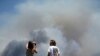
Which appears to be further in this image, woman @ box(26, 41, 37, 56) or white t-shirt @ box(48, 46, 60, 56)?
white t-shirt @ box(48, 46, 60, 56)

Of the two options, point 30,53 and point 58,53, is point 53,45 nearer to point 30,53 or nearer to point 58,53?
point 58,53

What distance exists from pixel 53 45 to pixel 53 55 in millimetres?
670

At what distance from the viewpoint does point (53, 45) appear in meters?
13.0

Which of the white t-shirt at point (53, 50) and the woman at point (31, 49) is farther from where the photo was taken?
the white t-shirt at point (53, 50)

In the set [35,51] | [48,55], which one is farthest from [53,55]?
[35,51]

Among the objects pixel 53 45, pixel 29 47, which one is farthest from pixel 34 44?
pixel 53 45

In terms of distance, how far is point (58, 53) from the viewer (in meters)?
13.3

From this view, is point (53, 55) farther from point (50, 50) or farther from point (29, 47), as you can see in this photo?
point (29, 47)

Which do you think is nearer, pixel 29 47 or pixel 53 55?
pixel 29 47

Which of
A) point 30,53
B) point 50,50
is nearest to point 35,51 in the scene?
point 30,53

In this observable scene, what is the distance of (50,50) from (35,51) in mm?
1127

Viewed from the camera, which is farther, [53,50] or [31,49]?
[53,50]

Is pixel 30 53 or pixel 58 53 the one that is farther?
pixel 58 53

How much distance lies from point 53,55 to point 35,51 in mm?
1333
